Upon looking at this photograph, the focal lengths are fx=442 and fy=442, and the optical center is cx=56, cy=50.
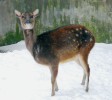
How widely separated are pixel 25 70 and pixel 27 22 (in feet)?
7.02

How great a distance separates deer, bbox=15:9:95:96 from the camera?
7.42m

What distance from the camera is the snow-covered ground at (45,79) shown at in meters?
7.59

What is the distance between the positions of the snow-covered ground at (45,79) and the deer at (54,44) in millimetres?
237

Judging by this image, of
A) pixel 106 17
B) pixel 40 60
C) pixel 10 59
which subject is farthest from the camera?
pixel 106 17

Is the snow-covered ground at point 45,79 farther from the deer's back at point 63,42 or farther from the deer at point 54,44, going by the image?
the deer's back at point 63,42

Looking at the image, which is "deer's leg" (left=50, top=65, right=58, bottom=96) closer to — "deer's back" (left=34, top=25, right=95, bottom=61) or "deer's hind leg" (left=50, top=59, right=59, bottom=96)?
"deer's hind leg" (left=50, top=59, right=59, bottom=96)

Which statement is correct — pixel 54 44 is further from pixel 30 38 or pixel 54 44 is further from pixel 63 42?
pixel 30 38

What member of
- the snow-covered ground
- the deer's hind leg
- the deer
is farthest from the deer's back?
the snow-covered ground

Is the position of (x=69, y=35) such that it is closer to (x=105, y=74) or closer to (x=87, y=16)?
(x=105, y=74)

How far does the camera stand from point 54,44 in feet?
24.8

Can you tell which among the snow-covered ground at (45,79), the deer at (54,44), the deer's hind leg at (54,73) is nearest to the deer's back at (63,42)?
the deer at (54,44)

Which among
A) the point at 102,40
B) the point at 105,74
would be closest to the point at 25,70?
the point at 105,74

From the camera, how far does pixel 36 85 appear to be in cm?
817

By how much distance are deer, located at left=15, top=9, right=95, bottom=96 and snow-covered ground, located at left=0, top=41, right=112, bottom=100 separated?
0.78 feet
